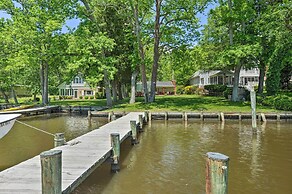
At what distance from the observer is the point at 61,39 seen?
2745cm

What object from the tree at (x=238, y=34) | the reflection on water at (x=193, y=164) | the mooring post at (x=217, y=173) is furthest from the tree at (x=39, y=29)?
the mooring post at (x=217, y=173)

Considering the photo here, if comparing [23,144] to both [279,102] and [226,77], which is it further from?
[226,77]

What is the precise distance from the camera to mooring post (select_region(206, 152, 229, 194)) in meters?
4.13

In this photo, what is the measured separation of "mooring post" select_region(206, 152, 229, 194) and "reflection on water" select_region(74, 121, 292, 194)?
255cm

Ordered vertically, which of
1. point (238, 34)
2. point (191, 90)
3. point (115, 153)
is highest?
point (238, 34)

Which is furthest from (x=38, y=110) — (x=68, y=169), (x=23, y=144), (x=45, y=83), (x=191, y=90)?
(x=191, y=90)

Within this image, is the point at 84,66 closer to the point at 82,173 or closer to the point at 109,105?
the point at 109,105

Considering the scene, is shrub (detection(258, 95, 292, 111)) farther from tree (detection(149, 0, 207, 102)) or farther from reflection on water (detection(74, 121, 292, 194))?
tree (detection(149, 0, 207, 102))

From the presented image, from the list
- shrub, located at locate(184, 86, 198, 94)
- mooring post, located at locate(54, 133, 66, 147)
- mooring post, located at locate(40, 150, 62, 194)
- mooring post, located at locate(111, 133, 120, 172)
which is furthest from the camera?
shrub, located at locate(184, 86, 198, 94)

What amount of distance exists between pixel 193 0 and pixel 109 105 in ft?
42.6

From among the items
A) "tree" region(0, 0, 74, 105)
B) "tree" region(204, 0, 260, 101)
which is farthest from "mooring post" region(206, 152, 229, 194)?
"tree" region(0, 0, 74, 105)

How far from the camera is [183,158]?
382 inches

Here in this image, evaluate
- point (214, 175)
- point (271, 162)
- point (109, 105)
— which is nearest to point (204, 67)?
point (109, 105)

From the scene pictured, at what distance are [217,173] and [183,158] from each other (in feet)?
18.4
